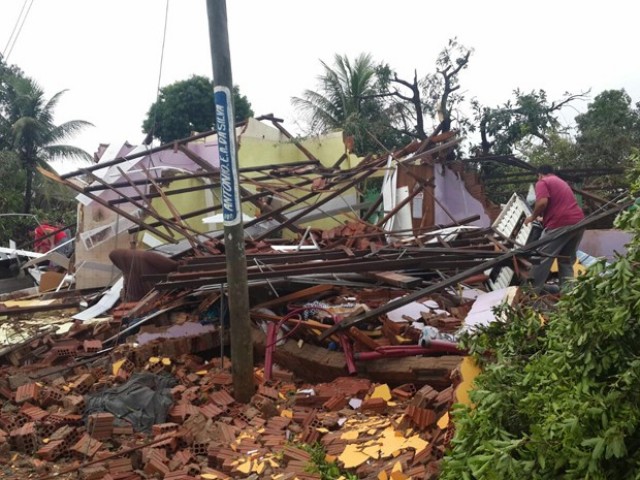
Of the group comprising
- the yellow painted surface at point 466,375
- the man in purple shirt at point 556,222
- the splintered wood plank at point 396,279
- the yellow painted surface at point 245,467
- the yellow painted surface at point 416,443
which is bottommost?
the yellow painted surface at point 245,467

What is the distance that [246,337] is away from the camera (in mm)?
5469

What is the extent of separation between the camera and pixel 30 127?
80.1ft

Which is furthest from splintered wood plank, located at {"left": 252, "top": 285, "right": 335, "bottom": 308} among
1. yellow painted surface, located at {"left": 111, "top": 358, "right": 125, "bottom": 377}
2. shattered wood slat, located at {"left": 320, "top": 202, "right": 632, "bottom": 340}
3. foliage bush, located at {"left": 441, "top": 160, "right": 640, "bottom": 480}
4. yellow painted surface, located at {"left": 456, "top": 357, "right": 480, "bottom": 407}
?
Answer: foliage bush, located at {"left": 441, "top": 160, "right": 640, "bottom": 480}

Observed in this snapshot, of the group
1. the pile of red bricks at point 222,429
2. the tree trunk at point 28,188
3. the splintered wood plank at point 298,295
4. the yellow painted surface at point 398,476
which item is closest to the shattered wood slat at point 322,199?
the splintered wood plank at point 298,295

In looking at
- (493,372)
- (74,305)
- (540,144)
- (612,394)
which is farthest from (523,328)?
(540,144)

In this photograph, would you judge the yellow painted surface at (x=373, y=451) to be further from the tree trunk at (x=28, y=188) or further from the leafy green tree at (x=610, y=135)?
the tree trunk at (x=28, y=188)

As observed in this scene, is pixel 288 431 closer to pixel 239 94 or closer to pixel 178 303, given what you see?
pixel 178 303

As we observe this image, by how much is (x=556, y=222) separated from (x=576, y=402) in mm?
5113

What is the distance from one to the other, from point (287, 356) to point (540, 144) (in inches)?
592

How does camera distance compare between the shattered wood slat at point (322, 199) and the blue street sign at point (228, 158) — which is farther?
the shattered wood slat at point (322, 199)

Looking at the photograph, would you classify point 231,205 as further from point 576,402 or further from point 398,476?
point 576,402

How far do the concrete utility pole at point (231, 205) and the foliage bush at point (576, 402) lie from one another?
112 inches

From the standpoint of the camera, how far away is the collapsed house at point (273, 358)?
14.5 feet

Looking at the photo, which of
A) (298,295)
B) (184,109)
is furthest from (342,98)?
(298,295)
